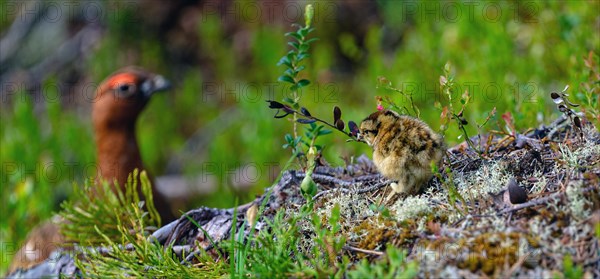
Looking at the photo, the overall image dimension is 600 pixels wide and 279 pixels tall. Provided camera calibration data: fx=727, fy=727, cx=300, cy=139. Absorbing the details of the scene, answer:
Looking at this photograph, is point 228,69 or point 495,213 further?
point 228,69

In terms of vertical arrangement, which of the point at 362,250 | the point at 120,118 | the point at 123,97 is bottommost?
the point at 362,250

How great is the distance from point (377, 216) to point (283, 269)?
1.52 feet

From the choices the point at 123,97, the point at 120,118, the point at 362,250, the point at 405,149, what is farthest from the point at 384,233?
the point at 123,97

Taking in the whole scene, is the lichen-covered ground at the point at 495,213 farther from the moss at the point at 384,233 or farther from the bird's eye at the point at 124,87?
the bird's eye at the point at 124,87

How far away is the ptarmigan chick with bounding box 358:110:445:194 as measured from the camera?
2.81 meters

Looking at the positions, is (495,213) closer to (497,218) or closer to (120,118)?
(497,218)

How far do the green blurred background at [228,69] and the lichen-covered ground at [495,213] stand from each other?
6.19 ft

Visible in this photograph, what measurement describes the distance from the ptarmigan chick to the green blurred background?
6.77ft

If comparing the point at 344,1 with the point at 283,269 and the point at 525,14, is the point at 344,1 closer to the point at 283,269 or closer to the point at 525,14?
the point at 525,14

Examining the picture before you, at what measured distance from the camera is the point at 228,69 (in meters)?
9.89

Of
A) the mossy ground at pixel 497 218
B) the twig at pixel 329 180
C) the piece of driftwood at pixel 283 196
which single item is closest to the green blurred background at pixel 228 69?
the piece of driftwood at pixel 283 196

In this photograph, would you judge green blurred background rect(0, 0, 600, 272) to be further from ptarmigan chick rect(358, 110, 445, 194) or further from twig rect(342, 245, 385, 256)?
twig rect(342, 245, 385, 256)

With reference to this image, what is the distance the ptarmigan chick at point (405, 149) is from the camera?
2.81 m

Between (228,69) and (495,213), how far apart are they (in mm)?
7625
